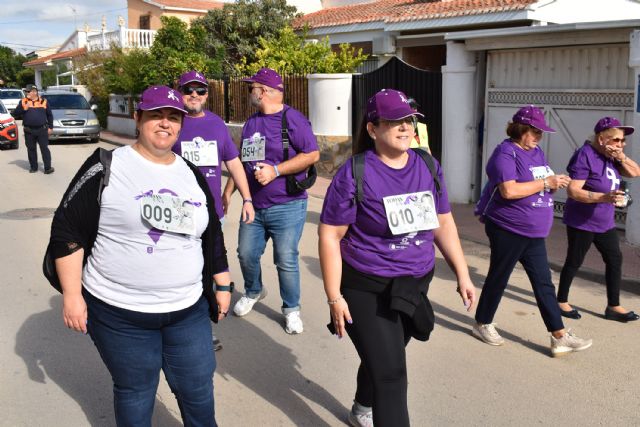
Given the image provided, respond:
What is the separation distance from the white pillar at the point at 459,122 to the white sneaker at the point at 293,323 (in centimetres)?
577

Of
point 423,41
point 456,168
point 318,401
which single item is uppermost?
point 423,41

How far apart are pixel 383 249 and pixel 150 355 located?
3.73 ft

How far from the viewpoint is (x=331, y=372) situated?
4.52 m

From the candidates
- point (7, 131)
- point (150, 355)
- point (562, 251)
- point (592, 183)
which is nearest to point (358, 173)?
point (150, 355)

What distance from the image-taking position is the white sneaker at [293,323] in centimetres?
523

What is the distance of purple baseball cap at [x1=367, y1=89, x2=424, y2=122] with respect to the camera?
303cm

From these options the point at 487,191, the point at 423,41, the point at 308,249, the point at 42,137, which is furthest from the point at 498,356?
the point at 423,41

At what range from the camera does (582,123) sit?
28.5ft

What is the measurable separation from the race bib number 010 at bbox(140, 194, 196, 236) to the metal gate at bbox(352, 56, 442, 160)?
7664 mm

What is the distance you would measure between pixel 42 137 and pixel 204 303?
12.6 meters

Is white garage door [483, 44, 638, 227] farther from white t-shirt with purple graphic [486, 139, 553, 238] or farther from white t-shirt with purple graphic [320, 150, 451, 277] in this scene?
white t-shirt with purple graphic [320, 150, 451, 277]

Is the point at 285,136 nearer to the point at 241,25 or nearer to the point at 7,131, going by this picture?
the point at 7,131

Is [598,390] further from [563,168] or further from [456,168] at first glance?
[456,168]

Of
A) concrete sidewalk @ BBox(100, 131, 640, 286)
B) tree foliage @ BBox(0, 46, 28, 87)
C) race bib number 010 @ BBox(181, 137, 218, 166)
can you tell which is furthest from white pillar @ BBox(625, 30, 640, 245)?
tree foliage @ BBox(0, 46, 28, 87)
